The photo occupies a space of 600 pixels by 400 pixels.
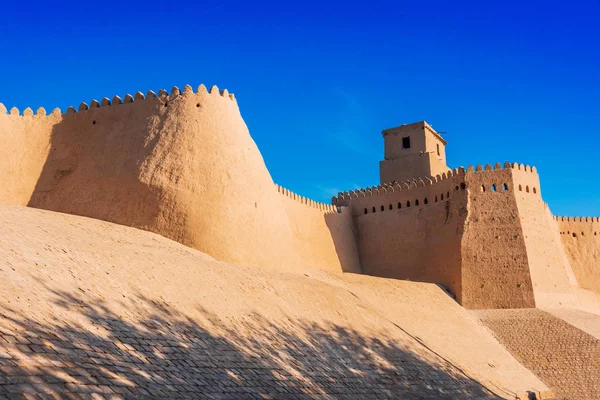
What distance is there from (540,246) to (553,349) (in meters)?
5.05

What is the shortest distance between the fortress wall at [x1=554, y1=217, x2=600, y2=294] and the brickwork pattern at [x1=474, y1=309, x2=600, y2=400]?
672cm

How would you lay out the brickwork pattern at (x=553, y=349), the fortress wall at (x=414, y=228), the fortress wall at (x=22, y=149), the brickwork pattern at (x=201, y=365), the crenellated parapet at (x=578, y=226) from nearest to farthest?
the brickwork pattern at (x=201, y=365), the fortress wall at (x=22, y=149), the brickwork pattern at (x=553, y=349), the fortress wall at (x=414, y=228), the crenellated parapet at (x=578, y=226)

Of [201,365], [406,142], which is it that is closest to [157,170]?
[201,365]

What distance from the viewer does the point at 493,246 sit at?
78.2 feet

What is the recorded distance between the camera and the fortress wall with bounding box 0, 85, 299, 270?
57.5ft

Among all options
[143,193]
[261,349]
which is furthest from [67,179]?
[261,349]

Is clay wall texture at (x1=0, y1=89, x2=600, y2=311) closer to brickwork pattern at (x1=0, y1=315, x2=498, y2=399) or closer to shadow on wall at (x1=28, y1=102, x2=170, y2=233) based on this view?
shadow on wall at (x1=28, y1=102, x2=170, y2=233)

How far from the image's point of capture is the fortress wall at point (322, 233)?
25.4 metres

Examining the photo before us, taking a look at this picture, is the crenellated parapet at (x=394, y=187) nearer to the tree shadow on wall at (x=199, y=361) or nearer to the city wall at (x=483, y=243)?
the city wall at (x=483, y=243)

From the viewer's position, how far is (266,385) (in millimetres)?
10320

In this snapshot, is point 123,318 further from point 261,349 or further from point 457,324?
point 457,324

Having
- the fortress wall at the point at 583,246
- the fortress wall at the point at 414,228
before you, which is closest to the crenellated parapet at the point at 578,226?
the fortress wall at the point at 583,246

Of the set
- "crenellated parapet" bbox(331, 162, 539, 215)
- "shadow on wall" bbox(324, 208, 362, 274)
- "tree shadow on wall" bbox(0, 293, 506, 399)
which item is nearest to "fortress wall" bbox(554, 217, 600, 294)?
"crenellated parapet" bbox(331, 162, 539, 215)

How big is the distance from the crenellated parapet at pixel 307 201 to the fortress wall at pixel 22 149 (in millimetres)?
8881
